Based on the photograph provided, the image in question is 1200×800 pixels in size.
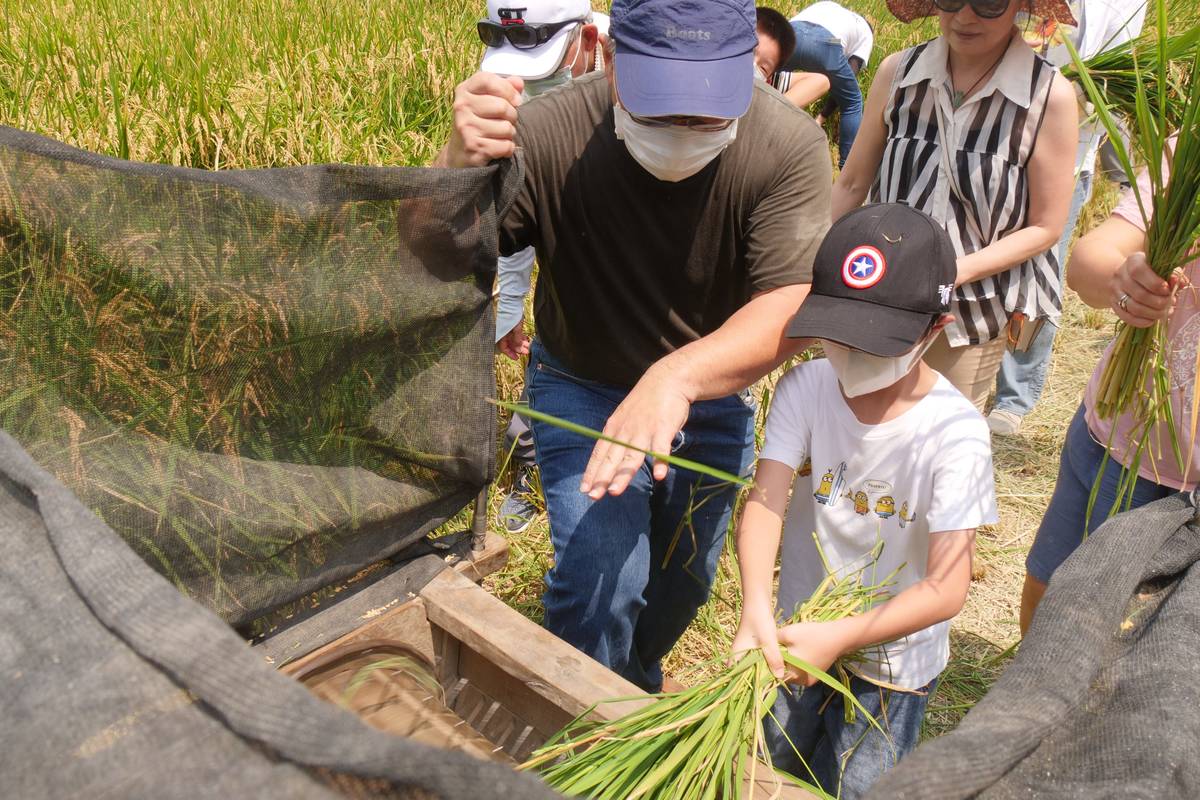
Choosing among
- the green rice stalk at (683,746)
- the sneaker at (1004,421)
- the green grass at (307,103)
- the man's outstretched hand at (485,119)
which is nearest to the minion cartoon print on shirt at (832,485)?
the green rice stalk at (683,746)

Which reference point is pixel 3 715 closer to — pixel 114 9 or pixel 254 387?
pixel 254 387

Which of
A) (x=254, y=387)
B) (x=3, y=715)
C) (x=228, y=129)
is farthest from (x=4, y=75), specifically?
(x=3, y=715)

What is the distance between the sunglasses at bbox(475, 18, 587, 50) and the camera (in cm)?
318

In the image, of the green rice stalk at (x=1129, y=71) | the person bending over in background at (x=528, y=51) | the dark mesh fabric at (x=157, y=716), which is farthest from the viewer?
the person bending over in background at (x=528, y=51)

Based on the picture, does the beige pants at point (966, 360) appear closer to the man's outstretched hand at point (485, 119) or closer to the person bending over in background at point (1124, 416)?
the person bending over in background at point (1124, 416)

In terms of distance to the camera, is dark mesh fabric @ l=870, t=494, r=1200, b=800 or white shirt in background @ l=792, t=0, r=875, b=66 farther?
white shirt in background @ l=792, t=0, r=875, b=66

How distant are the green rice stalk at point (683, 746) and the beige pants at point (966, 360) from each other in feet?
5.22

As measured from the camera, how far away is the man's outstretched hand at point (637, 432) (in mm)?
1601

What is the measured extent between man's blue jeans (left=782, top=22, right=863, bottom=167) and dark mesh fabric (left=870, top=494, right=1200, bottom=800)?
4286mm

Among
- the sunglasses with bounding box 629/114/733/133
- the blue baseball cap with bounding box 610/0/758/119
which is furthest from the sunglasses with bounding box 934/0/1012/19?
the sunglasses with bounding box 629/114/733/133

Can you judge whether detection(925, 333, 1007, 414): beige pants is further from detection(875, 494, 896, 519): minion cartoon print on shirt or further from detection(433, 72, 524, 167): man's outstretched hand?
detection(433, 72, 524, 167): man's outstretched hand

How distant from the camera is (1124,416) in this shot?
2.03 meters

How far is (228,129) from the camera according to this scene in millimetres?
3586

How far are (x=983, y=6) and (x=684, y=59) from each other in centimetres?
102
